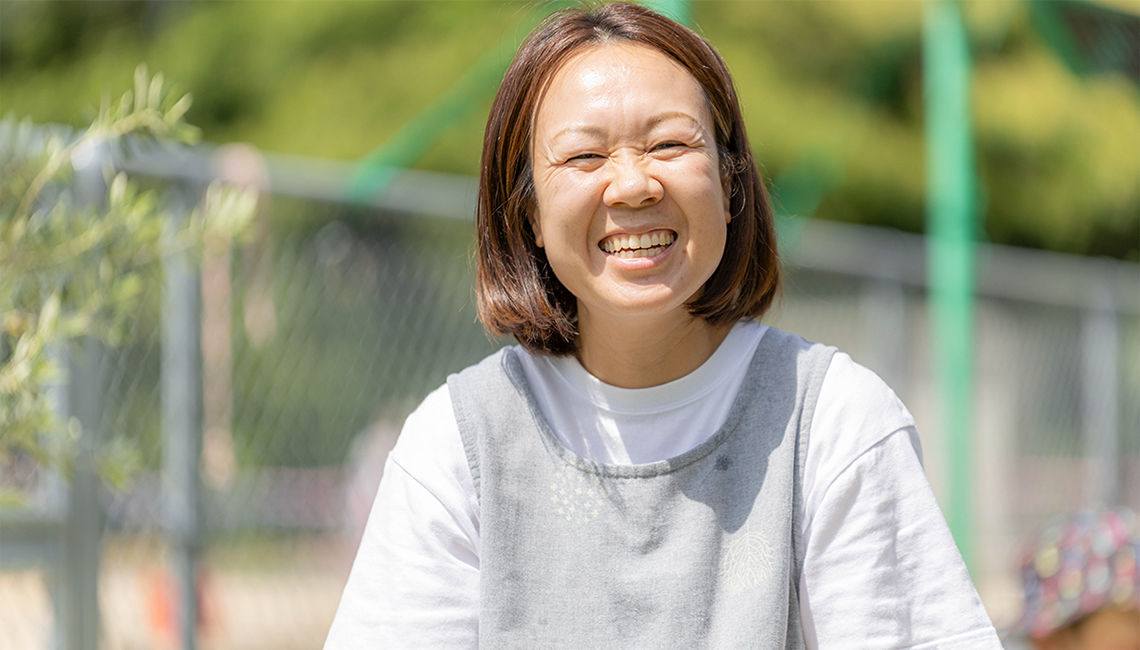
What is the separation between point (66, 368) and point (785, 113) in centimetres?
779

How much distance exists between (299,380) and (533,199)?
2.46 m

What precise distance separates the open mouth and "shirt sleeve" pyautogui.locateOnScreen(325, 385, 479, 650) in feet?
0.97

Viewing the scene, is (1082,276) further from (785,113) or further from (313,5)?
(313,5)

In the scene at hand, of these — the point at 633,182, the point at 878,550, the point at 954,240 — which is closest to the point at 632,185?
the point at 633,182

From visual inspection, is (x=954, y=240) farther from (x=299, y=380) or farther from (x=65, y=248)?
(x=65, y=248)

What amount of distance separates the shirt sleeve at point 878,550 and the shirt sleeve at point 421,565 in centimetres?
39

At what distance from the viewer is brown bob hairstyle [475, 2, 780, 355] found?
1.43 meters

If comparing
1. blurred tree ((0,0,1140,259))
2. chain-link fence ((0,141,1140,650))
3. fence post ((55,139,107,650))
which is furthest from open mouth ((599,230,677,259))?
blurred tree ((0,0,1140,259))

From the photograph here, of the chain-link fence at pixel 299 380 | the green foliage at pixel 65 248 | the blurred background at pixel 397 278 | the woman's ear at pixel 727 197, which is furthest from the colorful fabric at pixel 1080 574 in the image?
the green foliage at pixel 65 248

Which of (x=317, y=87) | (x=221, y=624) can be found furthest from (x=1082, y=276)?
(x=317, y=87)

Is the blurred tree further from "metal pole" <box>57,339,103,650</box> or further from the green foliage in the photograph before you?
the green foliage

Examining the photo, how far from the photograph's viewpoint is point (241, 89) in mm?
10383

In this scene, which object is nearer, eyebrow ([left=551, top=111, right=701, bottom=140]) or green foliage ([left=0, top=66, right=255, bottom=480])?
eyebrow ([left=551, top=111, right=701, bottom=140])

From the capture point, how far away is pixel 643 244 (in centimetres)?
136
